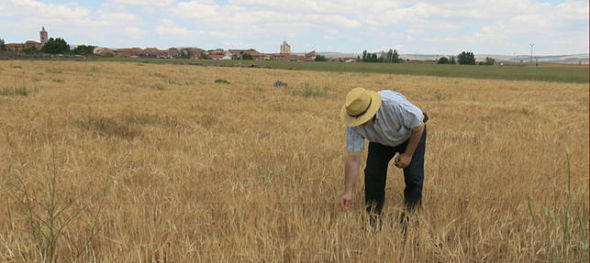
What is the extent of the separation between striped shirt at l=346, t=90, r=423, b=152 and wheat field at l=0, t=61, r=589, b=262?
60 centimetres

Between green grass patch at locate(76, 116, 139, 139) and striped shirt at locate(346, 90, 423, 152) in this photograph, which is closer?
striped shirt at locate(346, 90, 423, 152)

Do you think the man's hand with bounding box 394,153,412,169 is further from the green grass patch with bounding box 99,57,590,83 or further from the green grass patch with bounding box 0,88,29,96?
the green grass patch with bounding box 99,57,590,83

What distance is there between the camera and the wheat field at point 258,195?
260 centimetres

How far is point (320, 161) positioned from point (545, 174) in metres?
2.45

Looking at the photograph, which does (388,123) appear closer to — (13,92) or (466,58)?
(13,92)

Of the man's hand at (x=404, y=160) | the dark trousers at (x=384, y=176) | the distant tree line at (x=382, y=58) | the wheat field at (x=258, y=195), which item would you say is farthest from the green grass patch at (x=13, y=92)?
the distant tree line at (x=382, y=58)

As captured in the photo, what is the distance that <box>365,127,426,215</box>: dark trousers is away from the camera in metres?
3.21

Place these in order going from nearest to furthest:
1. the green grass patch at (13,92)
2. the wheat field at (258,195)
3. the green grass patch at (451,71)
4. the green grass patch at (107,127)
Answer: the wheat field at (258,195) < the green grass patch at (107,127) < the green grass patch at (13,92) < the green grass patch at (451,71)

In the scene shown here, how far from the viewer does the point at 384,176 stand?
3.25 m

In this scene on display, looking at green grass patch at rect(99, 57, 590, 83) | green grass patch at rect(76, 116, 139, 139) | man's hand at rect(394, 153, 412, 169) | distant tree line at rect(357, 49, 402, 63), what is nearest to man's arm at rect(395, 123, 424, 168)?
man's hand at rect(394, 153, 412, 169)

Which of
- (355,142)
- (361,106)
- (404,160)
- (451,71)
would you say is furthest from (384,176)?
(451,71)

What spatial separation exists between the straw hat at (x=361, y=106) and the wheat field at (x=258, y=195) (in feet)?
2.50

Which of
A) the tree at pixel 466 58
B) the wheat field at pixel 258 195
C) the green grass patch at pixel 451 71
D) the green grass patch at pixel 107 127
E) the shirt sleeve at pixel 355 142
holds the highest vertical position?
the tree at pixel 466 58

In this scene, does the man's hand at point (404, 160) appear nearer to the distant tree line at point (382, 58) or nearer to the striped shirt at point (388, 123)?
the striped shirt at point (388, 123)
